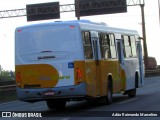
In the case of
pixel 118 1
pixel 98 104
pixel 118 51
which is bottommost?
pixel 98 104

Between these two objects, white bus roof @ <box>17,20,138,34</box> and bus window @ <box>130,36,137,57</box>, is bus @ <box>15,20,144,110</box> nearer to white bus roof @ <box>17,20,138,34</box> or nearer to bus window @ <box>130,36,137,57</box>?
white bus roof @ <box>17,20,138,34</box>

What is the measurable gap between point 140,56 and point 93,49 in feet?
25.5

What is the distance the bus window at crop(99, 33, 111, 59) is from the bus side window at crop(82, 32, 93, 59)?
1.23 metres

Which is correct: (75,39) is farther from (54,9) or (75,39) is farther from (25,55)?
(54,9)

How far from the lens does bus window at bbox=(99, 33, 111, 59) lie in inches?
888

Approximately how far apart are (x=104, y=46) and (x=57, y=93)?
345cm

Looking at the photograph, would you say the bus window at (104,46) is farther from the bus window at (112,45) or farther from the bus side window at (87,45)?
the bus side window at (87,45)

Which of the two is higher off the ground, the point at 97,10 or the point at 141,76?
the point at 97,10

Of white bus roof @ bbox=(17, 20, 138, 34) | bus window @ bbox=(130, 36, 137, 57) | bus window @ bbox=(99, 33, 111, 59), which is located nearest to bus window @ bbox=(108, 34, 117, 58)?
white bus roof @ bbox=(17, 20, 138, 34)

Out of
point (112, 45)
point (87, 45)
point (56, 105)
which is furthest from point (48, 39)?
point (112, 45)

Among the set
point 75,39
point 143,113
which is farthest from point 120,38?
point 143,113

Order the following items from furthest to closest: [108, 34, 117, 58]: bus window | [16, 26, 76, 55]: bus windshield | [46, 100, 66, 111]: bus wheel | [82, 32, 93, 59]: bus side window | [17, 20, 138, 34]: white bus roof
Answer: [108, 34, 117, 58]: bus window, [46, 100, 66, 111]: bus wheel, [82, 32, 93, 59]: bus side window, [17, 20, 138, 34]: white bus roof, [16, 26, 76, 55]: bus windshield

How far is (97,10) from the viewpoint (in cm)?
6353

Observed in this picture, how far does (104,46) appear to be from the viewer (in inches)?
898
